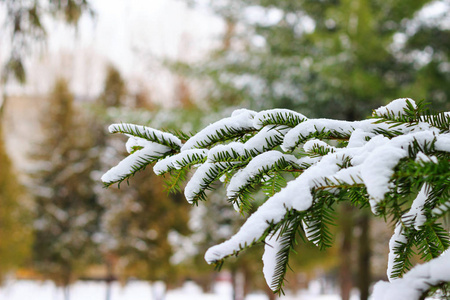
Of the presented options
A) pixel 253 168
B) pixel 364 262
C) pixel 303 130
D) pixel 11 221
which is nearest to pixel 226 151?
pixel 253 168

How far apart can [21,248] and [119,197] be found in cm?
406

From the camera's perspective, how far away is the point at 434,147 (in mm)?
920

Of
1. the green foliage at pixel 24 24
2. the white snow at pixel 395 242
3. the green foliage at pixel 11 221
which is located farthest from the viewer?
the green foliage at pixel 11 221

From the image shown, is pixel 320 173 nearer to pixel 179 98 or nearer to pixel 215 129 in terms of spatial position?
pixel 215 129

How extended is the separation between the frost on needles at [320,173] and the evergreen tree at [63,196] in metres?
17.8

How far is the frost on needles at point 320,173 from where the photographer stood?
2.59 ft

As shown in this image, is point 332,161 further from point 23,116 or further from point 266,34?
point 23,116

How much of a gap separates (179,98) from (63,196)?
6.63 metres

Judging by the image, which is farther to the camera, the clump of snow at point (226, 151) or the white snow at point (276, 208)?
the clump of snow at point (226, 151)

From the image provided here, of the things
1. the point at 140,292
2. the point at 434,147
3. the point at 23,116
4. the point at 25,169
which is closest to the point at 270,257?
the point at 434,147

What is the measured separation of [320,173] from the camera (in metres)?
0.90

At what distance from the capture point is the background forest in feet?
21.2

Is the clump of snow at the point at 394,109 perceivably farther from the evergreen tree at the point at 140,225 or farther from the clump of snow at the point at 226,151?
the evergreen tree at the point at 140,225

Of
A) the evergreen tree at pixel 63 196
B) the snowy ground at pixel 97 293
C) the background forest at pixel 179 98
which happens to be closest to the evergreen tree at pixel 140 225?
the background forest at pixel 179 98
